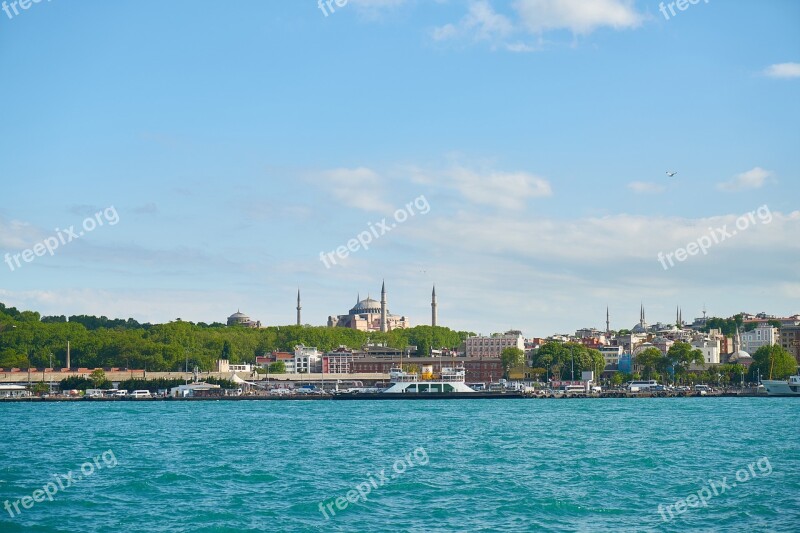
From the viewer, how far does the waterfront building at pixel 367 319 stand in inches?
7082

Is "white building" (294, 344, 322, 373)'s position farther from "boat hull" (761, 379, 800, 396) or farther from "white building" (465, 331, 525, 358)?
"boat hull" (761, 379, 800, 396)

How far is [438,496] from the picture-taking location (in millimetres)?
22297

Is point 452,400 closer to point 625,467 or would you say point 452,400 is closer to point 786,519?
point 625,467

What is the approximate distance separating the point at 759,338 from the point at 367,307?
71.3m

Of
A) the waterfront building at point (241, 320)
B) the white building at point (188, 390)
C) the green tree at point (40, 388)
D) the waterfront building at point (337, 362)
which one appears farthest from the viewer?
the waterfront building at point (241, 320)

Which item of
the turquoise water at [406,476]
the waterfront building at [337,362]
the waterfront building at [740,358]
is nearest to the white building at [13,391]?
the waterfront building at [337,362]

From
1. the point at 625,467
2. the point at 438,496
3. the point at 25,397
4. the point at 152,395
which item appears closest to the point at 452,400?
the point at 152,395

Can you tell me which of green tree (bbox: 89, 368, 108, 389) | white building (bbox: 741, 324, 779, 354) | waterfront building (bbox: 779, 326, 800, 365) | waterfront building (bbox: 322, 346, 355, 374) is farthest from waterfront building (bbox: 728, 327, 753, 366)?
green tree (bbox: 89, 368, 108, 389)

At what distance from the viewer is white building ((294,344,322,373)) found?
126 meters

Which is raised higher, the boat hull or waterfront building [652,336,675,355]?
waterfront building [652,336,675,355]

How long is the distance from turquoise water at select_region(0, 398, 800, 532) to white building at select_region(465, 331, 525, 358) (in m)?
89.5

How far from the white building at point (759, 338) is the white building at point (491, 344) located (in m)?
29.4

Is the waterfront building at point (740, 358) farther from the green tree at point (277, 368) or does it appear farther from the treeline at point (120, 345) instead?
the treeline at point (120, 345)

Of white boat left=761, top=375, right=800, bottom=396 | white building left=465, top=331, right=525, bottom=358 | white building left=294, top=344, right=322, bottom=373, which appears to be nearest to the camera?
white boat left=761, top=375, right=800, bottom=396
